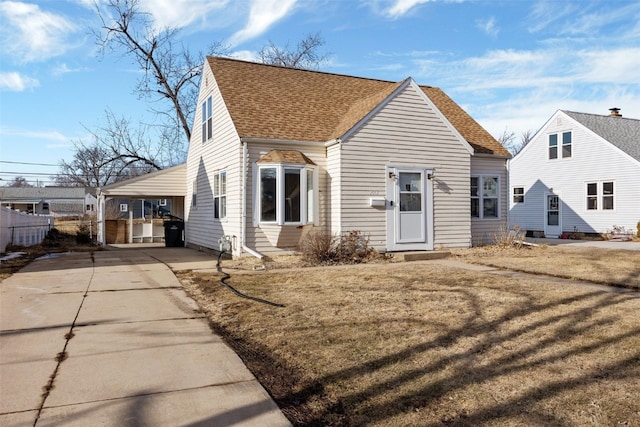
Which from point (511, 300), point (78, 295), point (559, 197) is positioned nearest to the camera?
point (511, 300)

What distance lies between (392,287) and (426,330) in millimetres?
2743

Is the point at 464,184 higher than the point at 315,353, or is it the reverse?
the point at 464,184

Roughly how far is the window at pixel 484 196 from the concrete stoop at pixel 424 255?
11.0 feet

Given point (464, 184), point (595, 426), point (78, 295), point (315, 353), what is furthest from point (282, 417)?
point (464, 184)

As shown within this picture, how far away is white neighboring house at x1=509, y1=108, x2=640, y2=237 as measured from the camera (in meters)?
21.9

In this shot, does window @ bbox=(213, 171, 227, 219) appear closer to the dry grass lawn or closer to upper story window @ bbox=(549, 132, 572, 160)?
the dry grass lawn

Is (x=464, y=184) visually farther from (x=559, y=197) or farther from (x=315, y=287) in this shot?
(x=559, y=197)

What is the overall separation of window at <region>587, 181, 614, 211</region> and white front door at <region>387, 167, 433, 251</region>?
13518 millimetres

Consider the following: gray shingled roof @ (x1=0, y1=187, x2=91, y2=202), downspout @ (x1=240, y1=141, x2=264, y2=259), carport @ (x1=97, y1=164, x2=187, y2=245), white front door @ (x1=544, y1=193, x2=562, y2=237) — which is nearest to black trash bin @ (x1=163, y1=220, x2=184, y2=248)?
carport @ (x1=97, y1=164, x2=187, y2=245)

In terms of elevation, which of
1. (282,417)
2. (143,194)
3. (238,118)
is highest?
(238,118)

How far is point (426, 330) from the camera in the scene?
17.4 feet

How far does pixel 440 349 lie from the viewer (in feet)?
15.2

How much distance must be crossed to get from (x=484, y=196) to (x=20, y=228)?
1694cm

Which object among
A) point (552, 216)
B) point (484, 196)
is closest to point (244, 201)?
point (484, 196)
